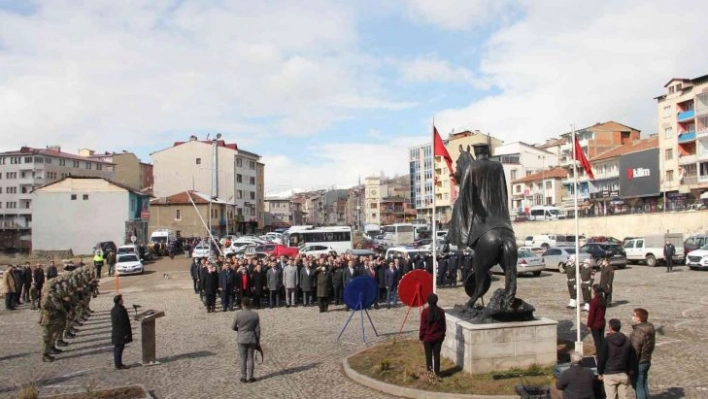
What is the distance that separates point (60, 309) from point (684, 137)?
6203 centimetres

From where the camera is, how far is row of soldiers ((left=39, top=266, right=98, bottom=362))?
12.7m

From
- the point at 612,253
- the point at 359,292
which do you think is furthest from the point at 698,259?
the point at 359,292

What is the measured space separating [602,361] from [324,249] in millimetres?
33821

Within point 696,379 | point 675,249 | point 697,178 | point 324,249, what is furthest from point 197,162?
point 696,379

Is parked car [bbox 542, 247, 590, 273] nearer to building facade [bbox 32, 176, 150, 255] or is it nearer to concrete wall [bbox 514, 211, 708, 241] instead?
concrete wall [bbox 514, 211, 708, 241]

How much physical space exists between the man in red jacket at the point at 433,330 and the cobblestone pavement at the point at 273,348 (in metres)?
1.15

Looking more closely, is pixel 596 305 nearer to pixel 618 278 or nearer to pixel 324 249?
pixel 618 278

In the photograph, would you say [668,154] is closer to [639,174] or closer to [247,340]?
[639,174]

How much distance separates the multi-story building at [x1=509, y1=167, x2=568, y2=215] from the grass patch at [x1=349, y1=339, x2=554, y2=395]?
229 ft

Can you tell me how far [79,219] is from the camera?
5591cm

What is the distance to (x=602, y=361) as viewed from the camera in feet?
24.9

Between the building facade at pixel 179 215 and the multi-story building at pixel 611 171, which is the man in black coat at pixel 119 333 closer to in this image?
the building facade at pixel 179 215

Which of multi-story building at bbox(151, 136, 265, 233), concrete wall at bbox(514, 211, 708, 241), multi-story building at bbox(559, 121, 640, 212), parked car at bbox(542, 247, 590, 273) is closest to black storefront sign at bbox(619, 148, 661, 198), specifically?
multi-story building at bbox(559, 121, 640, 212)

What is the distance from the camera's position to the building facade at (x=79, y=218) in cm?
5566
